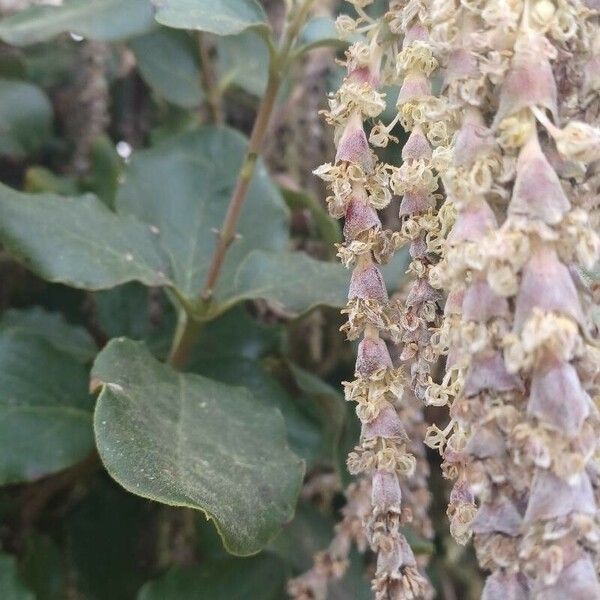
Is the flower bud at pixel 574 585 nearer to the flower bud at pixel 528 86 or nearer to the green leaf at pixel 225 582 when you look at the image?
the flower bud at pixel 528 86

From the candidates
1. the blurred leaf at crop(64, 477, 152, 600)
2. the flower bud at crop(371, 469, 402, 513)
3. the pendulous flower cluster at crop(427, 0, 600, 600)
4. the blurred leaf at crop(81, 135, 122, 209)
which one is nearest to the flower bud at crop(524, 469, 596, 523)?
the pendulous flower cluster at crop(427, 0, 600, 600)

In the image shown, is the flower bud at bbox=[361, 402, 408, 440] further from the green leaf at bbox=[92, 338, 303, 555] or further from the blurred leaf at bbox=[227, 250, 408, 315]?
the blurred leaf at bbox=[227, 250, 408, 315]

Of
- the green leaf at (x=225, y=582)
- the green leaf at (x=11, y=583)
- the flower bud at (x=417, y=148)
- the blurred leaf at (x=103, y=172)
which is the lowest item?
the green leaf at (x=225, y=582)

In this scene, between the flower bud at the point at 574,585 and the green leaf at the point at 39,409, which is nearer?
the flower bud at the point at 574,585

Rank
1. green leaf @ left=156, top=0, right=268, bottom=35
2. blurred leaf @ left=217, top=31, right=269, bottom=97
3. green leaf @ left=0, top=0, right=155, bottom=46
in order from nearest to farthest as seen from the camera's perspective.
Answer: green leaf @ left=156, top=0, right=268, bottom=35, green leaf @ left=0, top=0, right=155, bottom=46, blurred leaf @ left=217, top=31, right=269, bottom=97

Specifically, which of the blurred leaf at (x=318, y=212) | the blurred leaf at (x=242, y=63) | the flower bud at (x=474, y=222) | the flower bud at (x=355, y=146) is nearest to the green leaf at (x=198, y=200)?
the blurred leaf at (x=318, y=212)

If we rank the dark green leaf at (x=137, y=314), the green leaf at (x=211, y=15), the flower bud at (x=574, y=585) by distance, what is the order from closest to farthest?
the flower bud at (x=574, y=585) → the green leaf at (x=211, y=15) → the dark green leaf at (x=137, y=314)

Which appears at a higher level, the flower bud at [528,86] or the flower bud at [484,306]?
the flower bud at [528,86]
